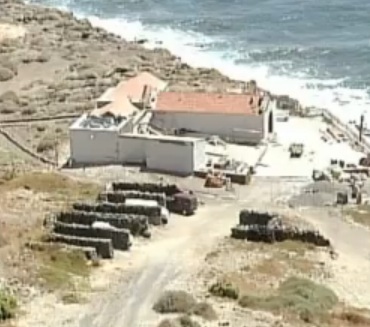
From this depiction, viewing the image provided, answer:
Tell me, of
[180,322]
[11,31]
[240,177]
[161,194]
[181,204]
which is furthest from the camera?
[11,31]

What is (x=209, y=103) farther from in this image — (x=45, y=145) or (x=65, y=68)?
(x=65, y=68)

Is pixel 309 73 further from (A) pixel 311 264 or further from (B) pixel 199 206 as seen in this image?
(A) pixel 311 264

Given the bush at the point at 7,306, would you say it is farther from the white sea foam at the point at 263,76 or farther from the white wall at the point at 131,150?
the white sea foam at the point at 263,76

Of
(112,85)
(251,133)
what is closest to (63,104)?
(112,85)

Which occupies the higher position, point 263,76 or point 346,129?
point 263,76

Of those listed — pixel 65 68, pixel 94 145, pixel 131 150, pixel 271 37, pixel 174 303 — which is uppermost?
pixel 271 37

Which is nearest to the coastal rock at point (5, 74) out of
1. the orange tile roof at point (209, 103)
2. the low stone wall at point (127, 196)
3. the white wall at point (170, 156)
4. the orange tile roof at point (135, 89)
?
the orange tile roof at point (135, 89)

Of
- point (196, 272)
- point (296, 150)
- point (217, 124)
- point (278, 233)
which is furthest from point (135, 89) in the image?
point (196, 272)
